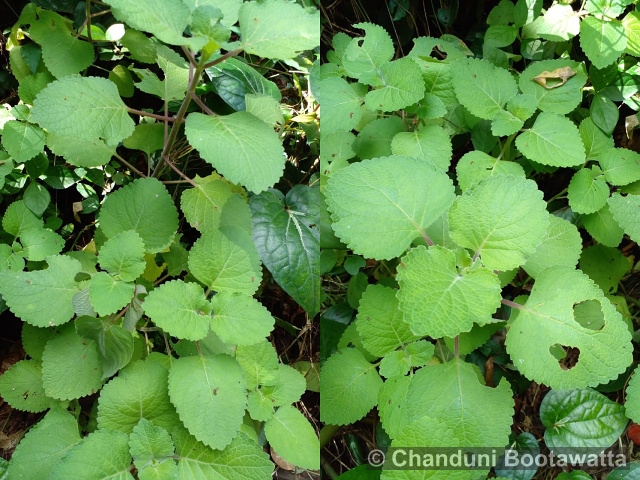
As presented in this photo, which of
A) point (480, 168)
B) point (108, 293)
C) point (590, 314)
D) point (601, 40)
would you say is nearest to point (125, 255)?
point (108, 293)

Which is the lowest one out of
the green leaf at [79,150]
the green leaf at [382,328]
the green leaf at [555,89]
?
the green leaf at [382,328]

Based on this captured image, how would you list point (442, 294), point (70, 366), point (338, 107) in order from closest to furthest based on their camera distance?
point (442, 294) < point (70, 366) < point (338, 107)

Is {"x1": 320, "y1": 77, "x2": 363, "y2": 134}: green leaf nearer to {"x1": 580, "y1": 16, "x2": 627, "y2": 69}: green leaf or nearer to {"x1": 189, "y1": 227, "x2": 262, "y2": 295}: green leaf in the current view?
{"x1": 189, "y1": 227, "x2": 262, "y2": 295}: green leaf

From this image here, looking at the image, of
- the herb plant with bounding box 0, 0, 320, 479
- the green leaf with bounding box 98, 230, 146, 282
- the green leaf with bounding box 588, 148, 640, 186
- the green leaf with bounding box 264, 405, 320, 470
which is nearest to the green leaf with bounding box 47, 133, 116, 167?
the herb plant with bounding box 0, 0, 320, 479

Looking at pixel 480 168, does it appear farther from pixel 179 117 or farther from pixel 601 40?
pixel 179 117

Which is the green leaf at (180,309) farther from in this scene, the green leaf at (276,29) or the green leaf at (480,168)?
the green leaf at (480,168)

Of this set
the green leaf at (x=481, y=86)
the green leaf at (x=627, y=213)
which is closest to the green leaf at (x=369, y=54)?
the green leaf at (x=481, y=86)
